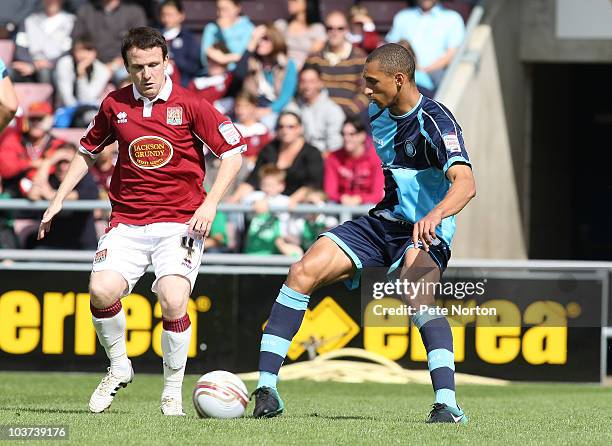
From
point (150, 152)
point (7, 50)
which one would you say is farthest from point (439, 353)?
point (7, 50)

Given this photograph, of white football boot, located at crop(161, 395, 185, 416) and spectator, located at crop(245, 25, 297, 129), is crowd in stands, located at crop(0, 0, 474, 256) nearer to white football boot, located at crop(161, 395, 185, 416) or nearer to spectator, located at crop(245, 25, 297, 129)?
spectator, located at crop(245, 25, 297, 129)

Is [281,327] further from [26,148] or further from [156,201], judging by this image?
[26,148]

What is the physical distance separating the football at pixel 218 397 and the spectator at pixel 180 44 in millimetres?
8053

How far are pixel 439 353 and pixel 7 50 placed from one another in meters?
10.1

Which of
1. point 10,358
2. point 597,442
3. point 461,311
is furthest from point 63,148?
point 597,442

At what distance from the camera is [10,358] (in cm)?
1105

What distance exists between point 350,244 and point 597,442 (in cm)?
170

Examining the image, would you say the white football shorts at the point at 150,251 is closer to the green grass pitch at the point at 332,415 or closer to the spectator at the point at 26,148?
the green grass pitch at the point at 332,415

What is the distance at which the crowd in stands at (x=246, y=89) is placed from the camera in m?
12.2

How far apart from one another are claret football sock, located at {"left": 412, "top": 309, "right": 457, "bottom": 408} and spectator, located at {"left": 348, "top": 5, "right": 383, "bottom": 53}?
316 inches

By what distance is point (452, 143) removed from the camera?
269 inches

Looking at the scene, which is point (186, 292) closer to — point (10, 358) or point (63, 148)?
point (10, 358)

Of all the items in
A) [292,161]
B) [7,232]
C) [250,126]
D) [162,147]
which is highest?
[162,147]

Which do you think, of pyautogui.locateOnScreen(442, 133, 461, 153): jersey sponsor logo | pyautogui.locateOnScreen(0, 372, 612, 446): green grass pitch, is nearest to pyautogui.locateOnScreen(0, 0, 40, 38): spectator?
pyautogui.locateOnScreen(0, 372, 612, 446): green grass pitch
